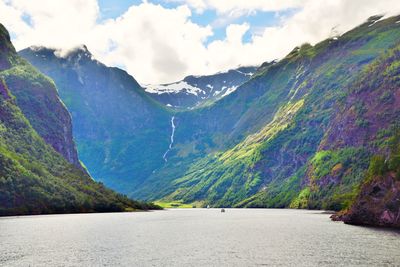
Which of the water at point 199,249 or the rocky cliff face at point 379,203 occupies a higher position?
the rocky cliff face at point 379,203

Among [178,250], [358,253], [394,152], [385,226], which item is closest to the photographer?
[358,253]

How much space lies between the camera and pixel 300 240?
5182 inches

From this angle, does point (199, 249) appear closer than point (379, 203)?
Yes

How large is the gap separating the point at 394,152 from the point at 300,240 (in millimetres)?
76537

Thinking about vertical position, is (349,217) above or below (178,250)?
above

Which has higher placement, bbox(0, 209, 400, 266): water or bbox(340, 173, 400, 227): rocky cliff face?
bbox(340, 173, 400, 227): rocky cliff face

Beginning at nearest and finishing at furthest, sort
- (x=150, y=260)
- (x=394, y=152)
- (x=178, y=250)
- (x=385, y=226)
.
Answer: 1. (x=150, y=260)
2. (x=178, y=250)
3. (x=385, y=226)
4. (x=394, y=152)

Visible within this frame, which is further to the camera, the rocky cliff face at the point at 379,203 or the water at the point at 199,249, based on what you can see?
the rocky cliff face at the point at 379,203

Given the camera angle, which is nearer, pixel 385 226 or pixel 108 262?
pixel 108 262

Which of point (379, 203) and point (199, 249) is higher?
point (379, 203)

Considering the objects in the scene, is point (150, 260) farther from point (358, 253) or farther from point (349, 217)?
point (349, 217)

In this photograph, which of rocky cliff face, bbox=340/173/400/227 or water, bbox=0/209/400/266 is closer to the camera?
water, bbox=0/209/400/266

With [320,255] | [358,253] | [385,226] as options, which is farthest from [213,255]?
[385,226]

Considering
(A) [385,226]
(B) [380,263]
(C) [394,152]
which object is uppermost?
(C) [394,152]
